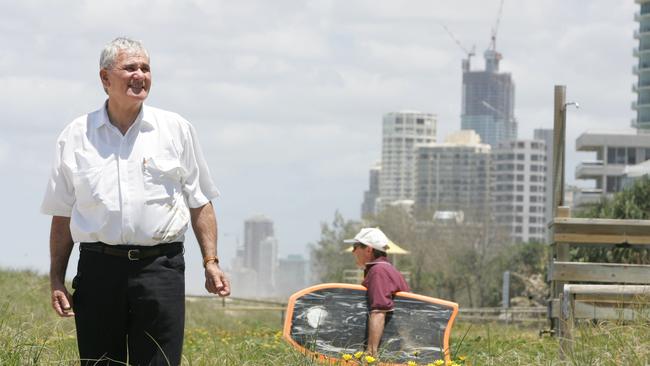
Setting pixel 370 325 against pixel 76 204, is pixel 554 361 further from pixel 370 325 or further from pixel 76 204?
pixel 76 204

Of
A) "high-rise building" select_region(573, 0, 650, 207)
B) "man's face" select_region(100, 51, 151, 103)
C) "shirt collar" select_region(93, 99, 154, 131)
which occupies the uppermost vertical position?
"high-rise building" select_region(573, 0, 650, 207)

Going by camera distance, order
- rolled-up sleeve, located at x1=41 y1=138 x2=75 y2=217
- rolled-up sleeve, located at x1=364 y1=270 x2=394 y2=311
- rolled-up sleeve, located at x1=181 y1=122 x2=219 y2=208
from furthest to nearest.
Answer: rolled-up sleeve, located at x1=364 y1=270 x2=394 y2=311 → rolled-up sleeve, located at x1=181 y1=122 x2=219 y2=208 → rolled-up sleeve, located at x1=41 y1=138 x2=75 y2=217

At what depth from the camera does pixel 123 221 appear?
5543mm

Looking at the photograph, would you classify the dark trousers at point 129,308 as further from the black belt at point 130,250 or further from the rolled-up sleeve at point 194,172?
the rolled-up sleeve at point 194,172

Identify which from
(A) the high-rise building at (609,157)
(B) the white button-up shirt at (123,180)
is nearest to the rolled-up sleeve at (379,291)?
(B) the white button-up shirt at (123,180)

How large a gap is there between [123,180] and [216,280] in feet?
1.80

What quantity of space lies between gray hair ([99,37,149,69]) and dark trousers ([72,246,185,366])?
2.42 ft

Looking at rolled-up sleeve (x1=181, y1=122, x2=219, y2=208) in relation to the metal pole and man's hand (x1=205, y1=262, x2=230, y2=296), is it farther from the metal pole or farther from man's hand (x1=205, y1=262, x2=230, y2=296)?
the metal pole

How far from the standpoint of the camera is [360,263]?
30.0ft

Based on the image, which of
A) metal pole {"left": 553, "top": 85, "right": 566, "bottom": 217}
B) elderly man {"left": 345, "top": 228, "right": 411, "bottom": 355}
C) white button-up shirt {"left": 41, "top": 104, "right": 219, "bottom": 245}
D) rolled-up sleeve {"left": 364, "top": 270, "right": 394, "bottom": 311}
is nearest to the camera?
white button-up shirt {"left": 41, "top": 104, "right": 219, "bottom": 245}

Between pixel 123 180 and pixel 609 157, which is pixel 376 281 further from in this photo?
pixel 609 157

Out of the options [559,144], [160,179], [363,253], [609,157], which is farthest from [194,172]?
[609,157]

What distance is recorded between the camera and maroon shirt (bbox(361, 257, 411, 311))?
27.9 feet

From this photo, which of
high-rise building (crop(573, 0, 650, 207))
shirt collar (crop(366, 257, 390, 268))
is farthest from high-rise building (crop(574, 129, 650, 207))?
shirt collar (crop(366, 257, 390, 268))
